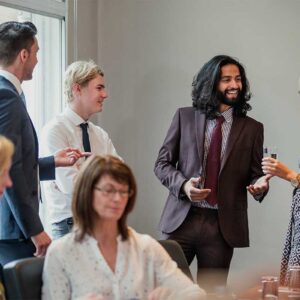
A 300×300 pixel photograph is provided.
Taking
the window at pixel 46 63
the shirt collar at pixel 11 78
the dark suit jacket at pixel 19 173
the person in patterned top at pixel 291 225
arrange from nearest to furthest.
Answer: the dark suit jacket at pixel 19 173 < the shirt collar at pixel 11 78 < the person in patterned top at pixel 291 225 < the window at pixel 46 63

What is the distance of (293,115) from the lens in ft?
Answer: 14.9

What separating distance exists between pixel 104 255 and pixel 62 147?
137cm

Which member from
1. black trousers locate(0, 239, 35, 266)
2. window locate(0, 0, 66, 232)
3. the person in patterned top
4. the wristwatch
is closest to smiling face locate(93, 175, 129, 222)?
black trousers locate(0, 239, 35, 266)

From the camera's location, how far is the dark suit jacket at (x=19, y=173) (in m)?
2.75

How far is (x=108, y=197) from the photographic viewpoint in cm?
220

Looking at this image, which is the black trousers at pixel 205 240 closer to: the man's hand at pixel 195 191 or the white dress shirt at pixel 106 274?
the man's hand at pixel 195 191

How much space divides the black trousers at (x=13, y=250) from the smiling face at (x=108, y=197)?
0.76 m

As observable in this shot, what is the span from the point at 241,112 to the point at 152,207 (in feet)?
5.33

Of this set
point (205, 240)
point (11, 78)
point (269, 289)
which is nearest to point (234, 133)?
point (205, 240)

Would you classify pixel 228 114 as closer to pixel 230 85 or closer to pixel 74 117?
pixel 230 85

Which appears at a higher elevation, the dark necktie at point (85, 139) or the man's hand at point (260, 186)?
the dark necktie at point (85, 139)

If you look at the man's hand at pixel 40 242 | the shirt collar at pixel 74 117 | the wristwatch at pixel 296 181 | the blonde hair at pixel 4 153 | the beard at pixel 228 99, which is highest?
the beard at pixel 228 99

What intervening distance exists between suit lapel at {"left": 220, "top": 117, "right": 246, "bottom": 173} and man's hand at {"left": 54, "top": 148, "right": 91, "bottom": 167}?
30.9 inches

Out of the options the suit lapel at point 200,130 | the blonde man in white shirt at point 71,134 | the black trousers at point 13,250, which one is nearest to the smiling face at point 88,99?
the blonde man in white shirt at point 71,134
